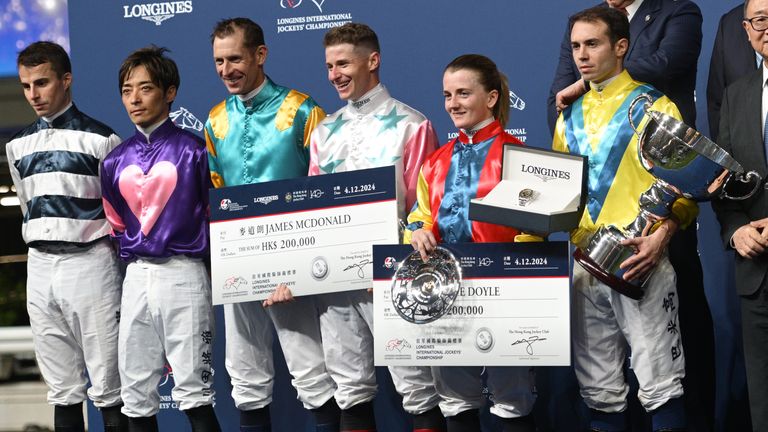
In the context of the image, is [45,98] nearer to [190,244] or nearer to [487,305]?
[190,244]

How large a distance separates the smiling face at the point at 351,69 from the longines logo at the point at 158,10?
59.1 inches

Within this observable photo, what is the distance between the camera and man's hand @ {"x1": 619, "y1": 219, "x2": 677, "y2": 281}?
343cm

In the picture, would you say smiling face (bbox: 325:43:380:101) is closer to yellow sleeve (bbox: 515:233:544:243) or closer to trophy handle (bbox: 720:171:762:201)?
yellow sleeve (bbox: 515:233:544:243)

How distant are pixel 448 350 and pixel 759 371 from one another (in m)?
1.03

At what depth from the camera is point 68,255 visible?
4.40m

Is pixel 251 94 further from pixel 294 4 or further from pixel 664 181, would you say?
pixel 664 181

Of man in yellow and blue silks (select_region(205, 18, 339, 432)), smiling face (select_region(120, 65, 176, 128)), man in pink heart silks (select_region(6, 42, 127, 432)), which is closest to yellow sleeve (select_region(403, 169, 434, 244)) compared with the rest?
man in yellow and blue silks (select_region(205, 18, 339, 432))

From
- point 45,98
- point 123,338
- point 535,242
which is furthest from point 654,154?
point 45,98

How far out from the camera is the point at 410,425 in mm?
4867

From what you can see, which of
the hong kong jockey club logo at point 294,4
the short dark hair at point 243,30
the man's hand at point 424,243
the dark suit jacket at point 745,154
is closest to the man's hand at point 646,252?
the dark suit jacket at point 745,154

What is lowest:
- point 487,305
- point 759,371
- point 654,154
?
point 759,371

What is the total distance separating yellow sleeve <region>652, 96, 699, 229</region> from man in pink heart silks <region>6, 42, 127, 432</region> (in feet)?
7.82

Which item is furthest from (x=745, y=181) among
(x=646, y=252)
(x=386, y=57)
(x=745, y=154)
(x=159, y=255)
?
(x=159, y=255)

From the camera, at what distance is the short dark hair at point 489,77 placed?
12.3ft
